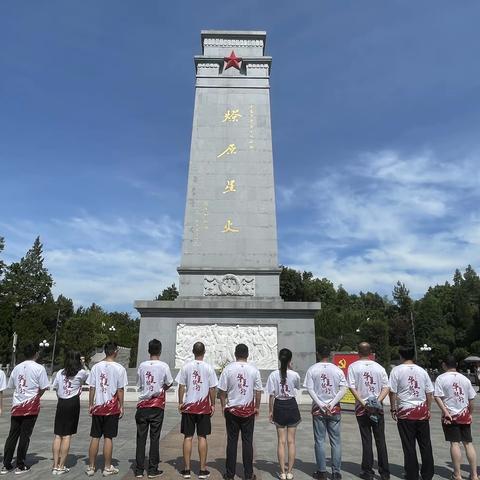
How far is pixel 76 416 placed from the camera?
5.77 m

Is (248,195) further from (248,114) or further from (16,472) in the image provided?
(16,472)

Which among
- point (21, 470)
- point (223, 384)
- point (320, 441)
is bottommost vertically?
point (21, 470)

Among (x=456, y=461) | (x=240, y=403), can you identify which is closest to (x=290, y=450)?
(x=240, y=403)

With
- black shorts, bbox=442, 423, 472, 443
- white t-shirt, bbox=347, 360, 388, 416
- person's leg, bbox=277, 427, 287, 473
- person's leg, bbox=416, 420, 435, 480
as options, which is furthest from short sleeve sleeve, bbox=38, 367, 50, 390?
black shorts, bbox=442, 423, 472, 443

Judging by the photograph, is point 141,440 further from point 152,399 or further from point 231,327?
point 231,327

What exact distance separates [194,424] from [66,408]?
172 cm

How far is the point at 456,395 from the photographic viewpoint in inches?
222

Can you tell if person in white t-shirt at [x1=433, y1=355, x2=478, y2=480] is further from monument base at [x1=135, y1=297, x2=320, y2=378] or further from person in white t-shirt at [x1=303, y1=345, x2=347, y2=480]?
monument base at [x1=135, y1=297, x2=320, y2=378]

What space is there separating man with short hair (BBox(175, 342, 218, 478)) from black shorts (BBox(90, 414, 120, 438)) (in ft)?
2.92

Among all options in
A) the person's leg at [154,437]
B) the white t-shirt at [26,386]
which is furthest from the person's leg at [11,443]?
the person's leg at [154,437]

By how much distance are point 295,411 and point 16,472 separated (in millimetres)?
3629

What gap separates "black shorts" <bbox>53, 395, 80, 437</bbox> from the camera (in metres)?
5.63

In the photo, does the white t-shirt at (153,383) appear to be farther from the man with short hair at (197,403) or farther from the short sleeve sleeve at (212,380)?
the short sleeve sleeve at (212,380)

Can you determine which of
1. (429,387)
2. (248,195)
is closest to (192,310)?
(248,195)
